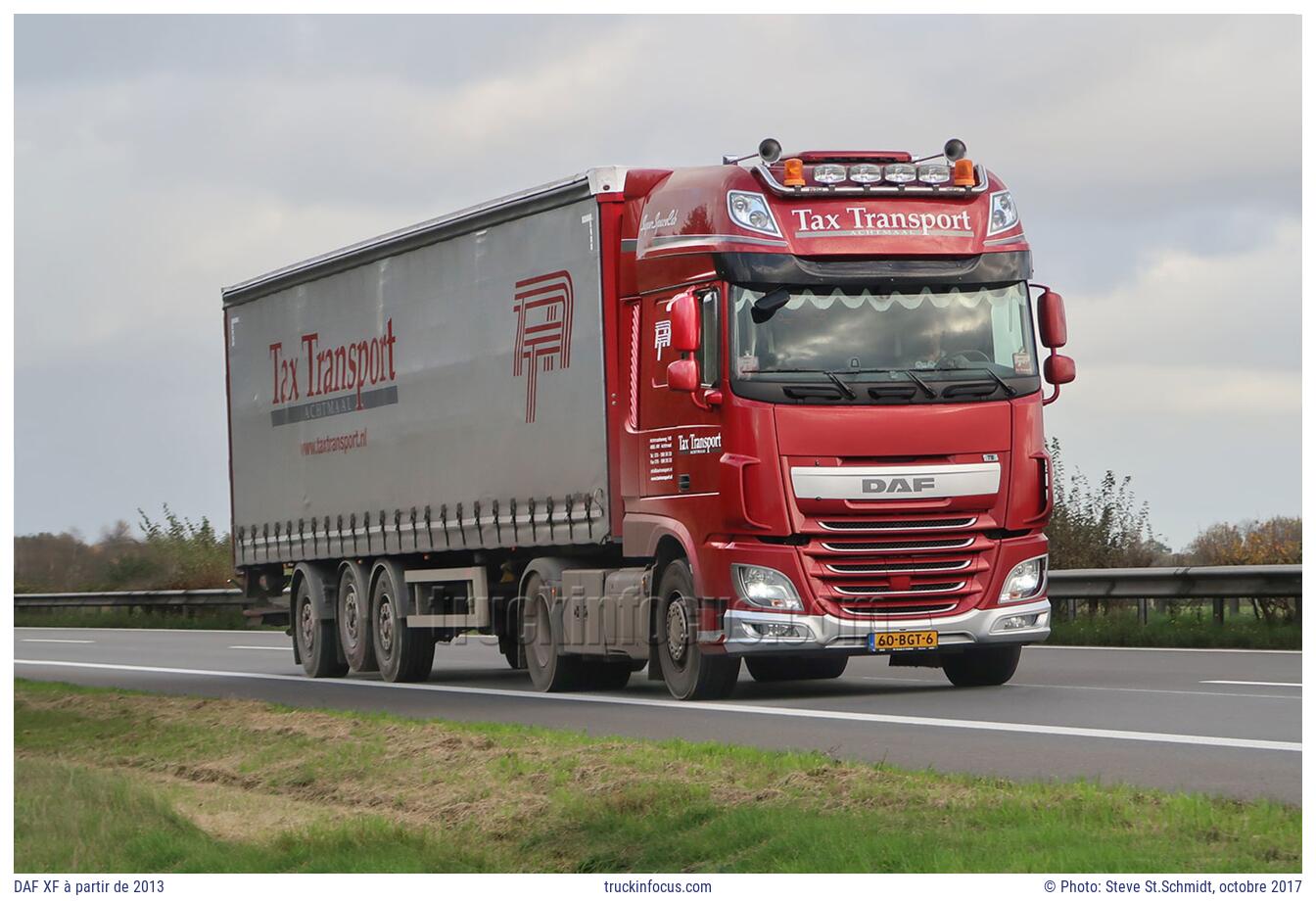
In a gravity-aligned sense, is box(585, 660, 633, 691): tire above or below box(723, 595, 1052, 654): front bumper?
below

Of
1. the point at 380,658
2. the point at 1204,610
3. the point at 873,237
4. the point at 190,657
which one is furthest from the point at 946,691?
the point at 190,657

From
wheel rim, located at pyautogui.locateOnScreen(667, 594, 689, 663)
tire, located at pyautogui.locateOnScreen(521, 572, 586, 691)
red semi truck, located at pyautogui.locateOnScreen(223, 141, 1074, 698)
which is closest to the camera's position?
red semi truck, located at pyautogui.locateOnScreen(223, 141, 1074, 698)

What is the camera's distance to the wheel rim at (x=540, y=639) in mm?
18797

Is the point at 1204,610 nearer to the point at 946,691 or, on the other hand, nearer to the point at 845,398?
the point at 946,691

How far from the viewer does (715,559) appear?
1633 centimetres

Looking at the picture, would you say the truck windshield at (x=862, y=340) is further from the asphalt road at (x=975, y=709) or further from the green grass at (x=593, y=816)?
the green grass at (x=593, y=816)

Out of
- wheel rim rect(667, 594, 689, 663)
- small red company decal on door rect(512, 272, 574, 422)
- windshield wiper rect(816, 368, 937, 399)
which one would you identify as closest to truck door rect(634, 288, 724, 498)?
wheel rim rect(667, 594, 689, 663)

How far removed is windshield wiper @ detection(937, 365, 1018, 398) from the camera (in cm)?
1638

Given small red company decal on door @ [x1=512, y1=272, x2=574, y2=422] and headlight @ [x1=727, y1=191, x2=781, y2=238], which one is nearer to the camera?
headlight @ [x1=727, y1=191, x2=781, y2=238]

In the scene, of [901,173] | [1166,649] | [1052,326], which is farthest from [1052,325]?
[1166,649]

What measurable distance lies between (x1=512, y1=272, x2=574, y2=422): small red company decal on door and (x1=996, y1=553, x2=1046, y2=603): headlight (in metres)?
4.05

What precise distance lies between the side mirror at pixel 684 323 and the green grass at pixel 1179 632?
844 cm

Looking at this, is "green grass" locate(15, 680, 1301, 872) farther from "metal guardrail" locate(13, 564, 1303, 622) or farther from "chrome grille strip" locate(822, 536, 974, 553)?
"metal guardrail" locate(13, 564, 1303, 622)

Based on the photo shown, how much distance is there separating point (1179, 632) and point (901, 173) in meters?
8.47
